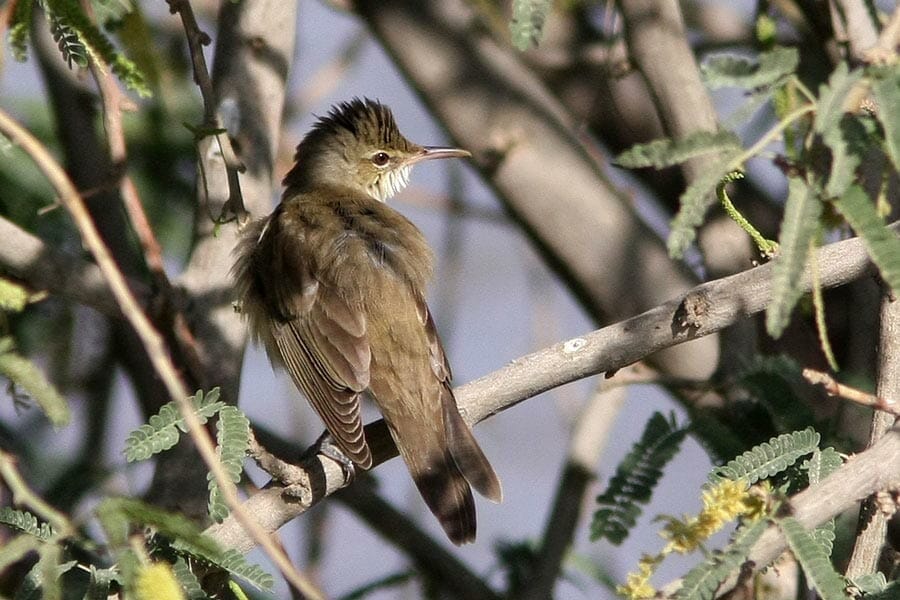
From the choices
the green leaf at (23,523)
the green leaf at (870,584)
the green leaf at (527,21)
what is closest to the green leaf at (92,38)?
the green leaf at (527,21)

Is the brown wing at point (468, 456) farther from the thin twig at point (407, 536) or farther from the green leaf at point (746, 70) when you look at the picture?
the green leaf at point (746, 70)

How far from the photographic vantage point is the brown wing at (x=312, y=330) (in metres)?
4.11

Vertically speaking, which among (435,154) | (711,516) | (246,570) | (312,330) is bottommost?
(711,516)

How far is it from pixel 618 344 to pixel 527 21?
2.57 feet

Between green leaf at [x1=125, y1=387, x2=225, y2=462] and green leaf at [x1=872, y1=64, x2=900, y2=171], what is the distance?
1.56 metres

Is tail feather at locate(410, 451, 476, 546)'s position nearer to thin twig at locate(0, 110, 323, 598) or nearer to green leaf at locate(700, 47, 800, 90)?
thin twig at locate(0, 110, 323, 598)

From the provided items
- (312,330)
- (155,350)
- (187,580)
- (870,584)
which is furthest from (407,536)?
(155,350)

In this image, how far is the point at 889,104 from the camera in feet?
6.68

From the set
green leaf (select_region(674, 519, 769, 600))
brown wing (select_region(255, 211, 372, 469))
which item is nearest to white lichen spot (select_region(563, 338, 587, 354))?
green leaf (select_region(674, 519, 769, 600))

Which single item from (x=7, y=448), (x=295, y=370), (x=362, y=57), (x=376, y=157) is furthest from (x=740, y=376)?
(x=362, y=57)

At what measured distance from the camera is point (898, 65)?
2.10 meters

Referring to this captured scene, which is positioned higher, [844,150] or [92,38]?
[92,38]

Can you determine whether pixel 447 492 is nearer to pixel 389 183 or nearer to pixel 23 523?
pixel 23 523

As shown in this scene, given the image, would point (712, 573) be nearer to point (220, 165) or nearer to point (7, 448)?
point (220, 165)
